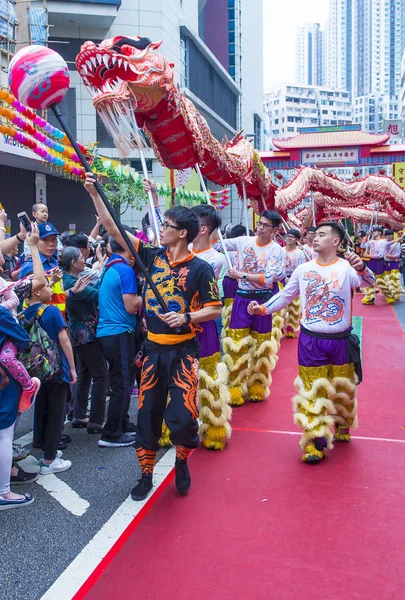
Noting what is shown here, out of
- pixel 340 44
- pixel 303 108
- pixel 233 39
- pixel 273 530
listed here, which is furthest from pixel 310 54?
pixel 273 530

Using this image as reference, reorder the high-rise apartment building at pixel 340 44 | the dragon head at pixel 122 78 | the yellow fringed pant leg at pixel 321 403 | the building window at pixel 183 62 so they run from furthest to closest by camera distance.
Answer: the high-rise apartment building at pixel 340 44 → the building window at pixel 183 62 → the yellow fringed pant leg at pixel 321 403 → the dragon head at pixel 122 78

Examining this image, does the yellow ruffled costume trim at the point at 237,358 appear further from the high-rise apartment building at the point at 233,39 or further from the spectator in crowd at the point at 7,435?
the high-rise apartment building at the point at 233,39

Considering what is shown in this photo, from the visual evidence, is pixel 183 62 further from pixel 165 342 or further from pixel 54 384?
pixel 165 342

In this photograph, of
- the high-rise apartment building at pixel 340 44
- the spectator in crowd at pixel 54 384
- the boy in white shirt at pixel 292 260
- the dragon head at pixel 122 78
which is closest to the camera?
the dragon head at pixel 122 78

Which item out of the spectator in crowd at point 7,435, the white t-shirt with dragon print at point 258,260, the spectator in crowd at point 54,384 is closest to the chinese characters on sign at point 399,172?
the white t-shirt with dragon print at point 258,260

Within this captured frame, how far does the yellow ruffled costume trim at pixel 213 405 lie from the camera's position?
4.48 m

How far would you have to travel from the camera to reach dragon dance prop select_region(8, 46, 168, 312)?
3.29m

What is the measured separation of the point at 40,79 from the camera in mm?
3312

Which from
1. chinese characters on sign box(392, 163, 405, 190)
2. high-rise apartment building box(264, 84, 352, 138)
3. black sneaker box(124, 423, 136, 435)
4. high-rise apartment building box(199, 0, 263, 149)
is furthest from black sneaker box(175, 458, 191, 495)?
high-rise apartment building box(264, 84, 352, 138)

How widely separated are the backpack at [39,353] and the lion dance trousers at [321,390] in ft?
5.79

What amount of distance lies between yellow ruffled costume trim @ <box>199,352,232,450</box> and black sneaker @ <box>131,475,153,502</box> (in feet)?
2.89

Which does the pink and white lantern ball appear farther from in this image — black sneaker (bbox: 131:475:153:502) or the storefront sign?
the storefront sign

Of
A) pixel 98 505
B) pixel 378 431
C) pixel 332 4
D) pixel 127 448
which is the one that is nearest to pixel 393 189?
pixel 378 431

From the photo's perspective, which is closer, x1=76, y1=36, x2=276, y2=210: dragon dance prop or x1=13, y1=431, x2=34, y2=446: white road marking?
x1=76, y1=36, x2=276, y2=210: dragon dance prop
